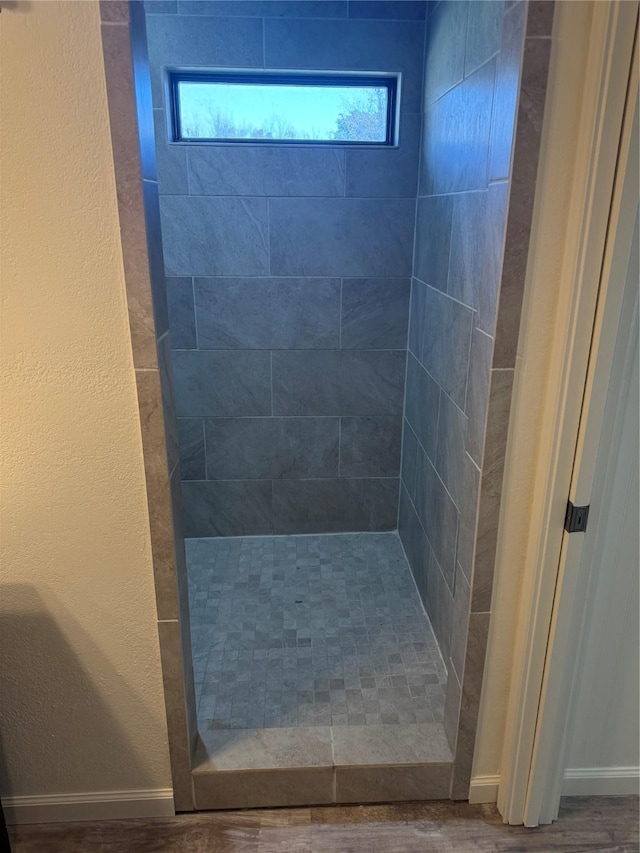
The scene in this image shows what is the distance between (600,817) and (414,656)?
2.23ft

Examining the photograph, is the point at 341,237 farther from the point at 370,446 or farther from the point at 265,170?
the point at 370,446

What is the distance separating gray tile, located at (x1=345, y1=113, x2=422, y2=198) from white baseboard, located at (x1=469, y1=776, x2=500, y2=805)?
2.09 metres

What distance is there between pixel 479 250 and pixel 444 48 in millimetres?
960

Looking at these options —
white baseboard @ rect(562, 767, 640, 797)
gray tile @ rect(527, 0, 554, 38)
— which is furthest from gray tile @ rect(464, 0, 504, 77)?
white baseboard @ rect(562, 767, 640, 797)

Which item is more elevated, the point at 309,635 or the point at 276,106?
the point at 276,106

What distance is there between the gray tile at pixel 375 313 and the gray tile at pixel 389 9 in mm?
962

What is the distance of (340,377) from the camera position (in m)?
2.69

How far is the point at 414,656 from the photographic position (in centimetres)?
210

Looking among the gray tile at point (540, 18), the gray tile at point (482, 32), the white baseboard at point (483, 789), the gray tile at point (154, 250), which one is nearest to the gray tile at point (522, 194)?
the gray tile at point (540, 18)

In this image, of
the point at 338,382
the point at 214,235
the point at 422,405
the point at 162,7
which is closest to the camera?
the point at 162,7

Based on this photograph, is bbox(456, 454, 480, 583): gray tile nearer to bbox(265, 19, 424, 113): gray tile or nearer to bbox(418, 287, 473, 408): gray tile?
bbox(418, 287, 473, 408): gray tile

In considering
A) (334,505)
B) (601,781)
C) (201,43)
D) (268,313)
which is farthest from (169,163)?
(601,781)

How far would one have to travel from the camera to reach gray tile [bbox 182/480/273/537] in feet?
9.27

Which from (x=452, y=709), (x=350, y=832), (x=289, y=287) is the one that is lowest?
(x=350, y=832)
